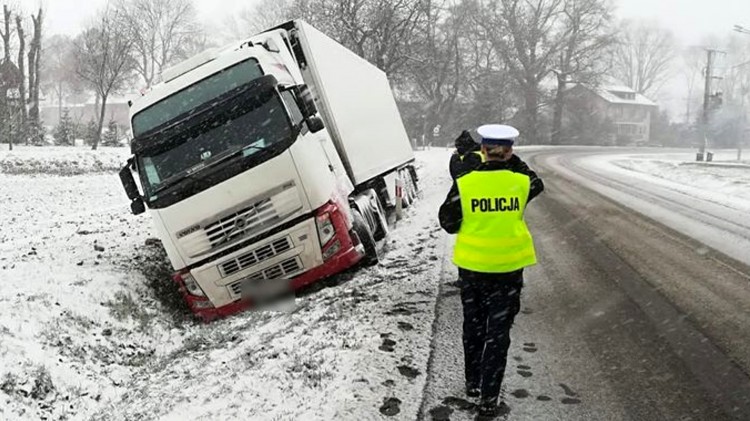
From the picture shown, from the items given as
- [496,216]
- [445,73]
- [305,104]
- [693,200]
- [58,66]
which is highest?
[58,66]

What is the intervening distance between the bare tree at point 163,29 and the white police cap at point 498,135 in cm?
6755

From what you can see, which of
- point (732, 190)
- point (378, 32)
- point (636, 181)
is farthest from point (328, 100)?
point (378, 32)

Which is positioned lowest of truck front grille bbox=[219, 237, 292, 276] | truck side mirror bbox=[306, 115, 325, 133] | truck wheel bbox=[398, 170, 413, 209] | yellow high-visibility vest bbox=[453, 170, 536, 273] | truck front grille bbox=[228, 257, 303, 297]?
truck wheel bbox=[398, 170, 413, 209]

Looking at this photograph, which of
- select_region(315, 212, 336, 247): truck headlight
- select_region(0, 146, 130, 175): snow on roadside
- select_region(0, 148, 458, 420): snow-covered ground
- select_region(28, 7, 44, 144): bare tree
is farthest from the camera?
select_region(28, 7, 44, 144): bare tree

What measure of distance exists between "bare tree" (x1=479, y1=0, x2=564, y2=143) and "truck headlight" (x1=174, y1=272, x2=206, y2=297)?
184 feet

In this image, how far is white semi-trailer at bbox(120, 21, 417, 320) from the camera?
730 centimetres

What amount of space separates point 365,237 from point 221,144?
7.37 ft

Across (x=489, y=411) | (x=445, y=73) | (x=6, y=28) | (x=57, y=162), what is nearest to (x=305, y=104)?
(x=489, y=411)

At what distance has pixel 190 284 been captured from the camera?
7547mm

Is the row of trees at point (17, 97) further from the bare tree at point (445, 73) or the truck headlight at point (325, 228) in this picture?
the bare tree at point (445, 73)

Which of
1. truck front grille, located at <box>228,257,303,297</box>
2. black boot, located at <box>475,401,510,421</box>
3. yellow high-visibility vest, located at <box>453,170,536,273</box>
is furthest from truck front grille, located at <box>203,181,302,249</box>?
black boot, located at <box>475,401,510,421</box>

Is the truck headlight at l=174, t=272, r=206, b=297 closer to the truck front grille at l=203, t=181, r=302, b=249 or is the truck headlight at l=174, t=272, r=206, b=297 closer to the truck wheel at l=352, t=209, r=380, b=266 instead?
the truck front grille at l=203, t=181, r=302, b=249

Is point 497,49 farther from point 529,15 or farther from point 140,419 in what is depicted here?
point 140,419

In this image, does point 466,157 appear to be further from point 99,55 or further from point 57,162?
point 99,55
